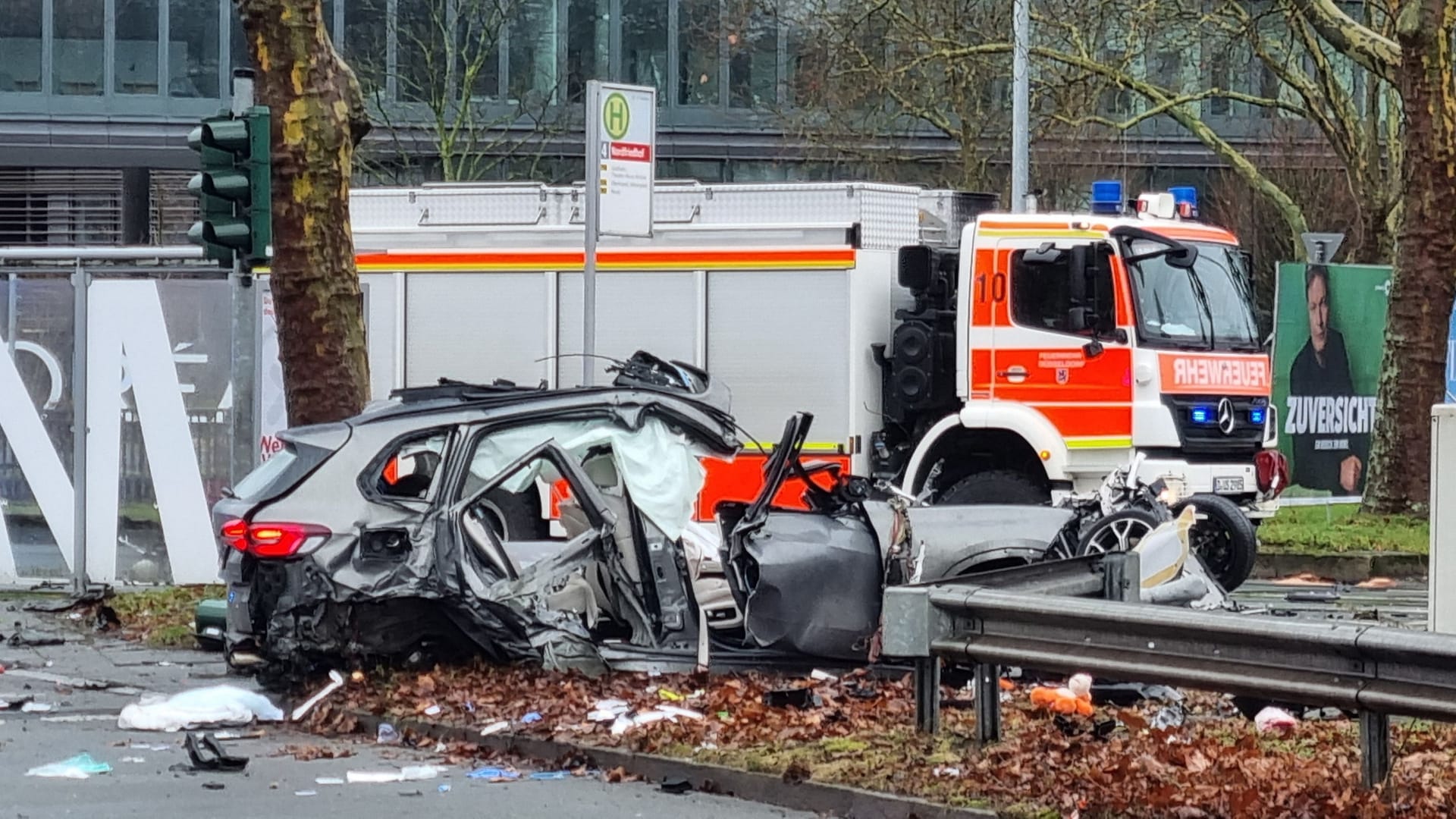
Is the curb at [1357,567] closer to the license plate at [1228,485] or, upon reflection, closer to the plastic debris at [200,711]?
the license plate at [1228,485]

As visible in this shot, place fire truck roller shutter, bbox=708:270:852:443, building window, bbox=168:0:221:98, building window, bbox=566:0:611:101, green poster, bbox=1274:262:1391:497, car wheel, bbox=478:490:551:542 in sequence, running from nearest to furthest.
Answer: car wheel, bbox=478:490:551:542, fire truck roller shutter, bbox=708:270:852:443, green poster, bbox=1274:262:1391:497, building window, bbox=168:0:221:98, building window, bbox=566:0:611:101

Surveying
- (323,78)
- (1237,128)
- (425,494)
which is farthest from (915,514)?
(1237,128)

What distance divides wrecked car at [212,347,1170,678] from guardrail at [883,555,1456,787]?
1.31 m

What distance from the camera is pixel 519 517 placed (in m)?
13.0

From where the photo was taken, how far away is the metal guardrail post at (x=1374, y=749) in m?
6.75

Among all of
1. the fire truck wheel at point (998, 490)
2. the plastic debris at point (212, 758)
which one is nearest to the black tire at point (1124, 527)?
the fire truck wheel at point (998, 490)

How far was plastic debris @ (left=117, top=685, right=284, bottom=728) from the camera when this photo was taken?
9633 mm

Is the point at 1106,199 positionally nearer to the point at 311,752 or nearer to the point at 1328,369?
the point at 1328,369

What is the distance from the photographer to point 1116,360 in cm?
1518

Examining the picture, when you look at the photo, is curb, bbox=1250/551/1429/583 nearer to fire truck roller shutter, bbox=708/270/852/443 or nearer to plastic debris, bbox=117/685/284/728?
fire truck roller shutter, bbox=708/270/852/443

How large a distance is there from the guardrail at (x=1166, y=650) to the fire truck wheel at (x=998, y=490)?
6727 millimetres

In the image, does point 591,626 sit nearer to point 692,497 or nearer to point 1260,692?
point 692,497

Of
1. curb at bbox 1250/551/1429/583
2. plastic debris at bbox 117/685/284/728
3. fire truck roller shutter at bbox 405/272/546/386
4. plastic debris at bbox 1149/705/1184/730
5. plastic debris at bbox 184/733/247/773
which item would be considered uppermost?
fire truck roller shutter at bbox 405/272/546/386

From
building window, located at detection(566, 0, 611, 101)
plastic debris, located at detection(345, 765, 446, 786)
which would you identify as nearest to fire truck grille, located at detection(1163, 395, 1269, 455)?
plastic debris, located at detection(345, 765, 446, 786)
